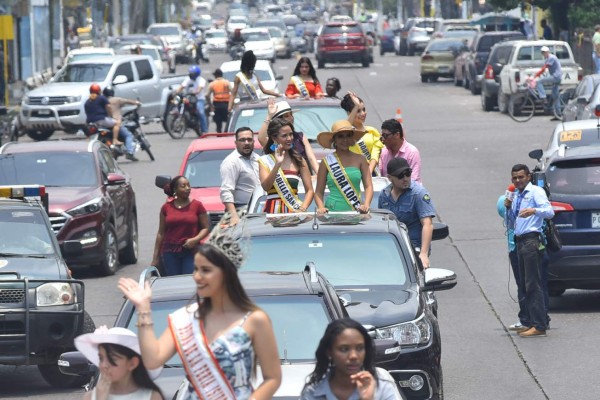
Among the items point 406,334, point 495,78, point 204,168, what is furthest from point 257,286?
point 495,78

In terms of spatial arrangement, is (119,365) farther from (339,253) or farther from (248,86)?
(248,86)

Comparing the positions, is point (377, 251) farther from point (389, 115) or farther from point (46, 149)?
point (389, 115)

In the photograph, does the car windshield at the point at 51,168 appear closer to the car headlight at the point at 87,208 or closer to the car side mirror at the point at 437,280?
the car headlight at the point at 87,208

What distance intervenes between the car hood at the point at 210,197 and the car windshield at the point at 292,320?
341 inches

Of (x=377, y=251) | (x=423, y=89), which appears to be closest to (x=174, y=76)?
(x=423, y=89)

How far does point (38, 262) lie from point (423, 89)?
123 ft

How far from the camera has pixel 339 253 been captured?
1069 cm

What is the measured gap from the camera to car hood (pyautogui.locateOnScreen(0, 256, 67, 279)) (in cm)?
1295

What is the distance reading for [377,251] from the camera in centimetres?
1073

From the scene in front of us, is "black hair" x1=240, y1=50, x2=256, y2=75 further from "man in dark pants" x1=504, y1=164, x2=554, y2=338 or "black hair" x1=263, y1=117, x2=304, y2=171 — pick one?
"man in dark pants" x1=504, y1=164, x2=554, y2=338

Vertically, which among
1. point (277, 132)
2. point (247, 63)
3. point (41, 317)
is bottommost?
point (41, 317)

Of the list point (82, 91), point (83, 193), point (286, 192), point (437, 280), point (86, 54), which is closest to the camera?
point (437, 280)

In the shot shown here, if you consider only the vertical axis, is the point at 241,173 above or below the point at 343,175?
below

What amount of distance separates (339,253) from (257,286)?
7.22 ft
